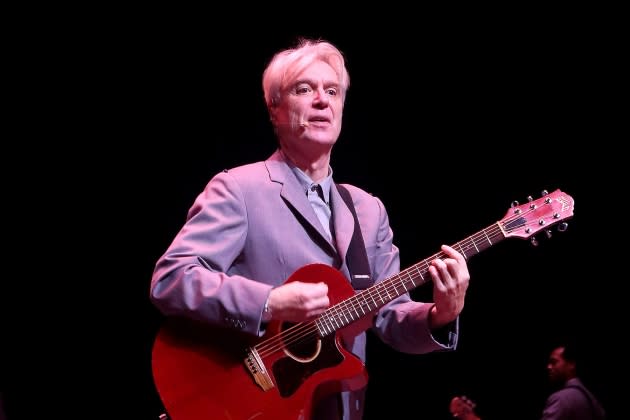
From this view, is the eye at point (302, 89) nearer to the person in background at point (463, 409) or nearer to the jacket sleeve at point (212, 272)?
the jacket sleeve at point (212, 272)

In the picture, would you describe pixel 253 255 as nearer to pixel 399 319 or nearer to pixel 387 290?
pixel 387 290

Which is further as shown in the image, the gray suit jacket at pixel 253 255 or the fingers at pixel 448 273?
the fingers at pixel 448 273

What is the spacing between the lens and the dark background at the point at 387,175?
3.82m

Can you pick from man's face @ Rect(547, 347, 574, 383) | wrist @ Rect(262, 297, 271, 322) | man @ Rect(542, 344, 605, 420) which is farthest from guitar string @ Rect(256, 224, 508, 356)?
man's face @ Rect(547, 347, 574, 383)

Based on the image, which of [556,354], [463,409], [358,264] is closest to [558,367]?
[556,354]

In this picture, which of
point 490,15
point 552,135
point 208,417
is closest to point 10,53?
point 208,417

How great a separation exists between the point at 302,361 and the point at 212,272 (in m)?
0.41

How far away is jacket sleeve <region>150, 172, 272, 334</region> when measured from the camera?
6.59 ft

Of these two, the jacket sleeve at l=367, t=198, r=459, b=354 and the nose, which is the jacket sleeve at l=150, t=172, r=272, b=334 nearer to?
the nose

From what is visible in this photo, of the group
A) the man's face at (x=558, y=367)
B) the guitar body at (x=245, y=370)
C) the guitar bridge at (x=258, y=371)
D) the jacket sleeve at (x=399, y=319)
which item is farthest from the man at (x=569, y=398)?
the guitar bridge at (x=258, y=371)

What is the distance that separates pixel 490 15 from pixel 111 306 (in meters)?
3.15

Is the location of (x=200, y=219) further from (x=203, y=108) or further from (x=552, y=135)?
(x=552, y=135)

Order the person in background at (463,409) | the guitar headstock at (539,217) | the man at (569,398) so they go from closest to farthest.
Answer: the guitar headstock at (539,217), the man at (569,398), the person in background at (463,409)

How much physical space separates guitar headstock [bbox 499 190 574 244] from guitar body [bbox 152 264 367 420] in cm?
67
